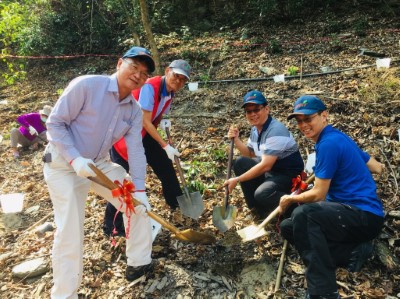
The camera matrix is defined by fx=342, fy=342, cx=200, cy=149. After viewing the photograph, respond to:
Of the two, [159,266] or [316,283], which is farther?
[159,266]

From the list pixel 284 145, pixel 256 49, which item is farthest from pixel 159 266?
pixel 256 49

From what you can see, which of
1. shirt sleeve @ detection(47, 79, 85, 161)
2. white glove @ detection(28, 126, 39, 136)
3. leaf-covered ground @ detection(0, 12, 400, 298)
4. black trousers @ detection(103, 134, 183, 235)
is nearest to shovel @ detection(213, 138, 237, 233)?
leaf-covered ground @ detection(0, 12, 400, 298)

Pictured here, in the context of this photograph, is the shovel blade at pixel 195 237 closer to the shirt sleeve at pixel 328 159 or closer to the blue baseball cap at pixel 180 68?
the shirt sleeve at pixel 328 159

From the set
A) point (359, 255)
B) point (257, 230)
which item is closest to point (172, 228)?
point (257, 230)

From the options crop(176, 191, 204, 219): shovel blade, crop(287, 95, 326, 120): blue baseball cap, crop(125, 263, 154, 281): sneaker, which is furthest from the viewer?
crop(176, 191, 204, 219): shovel blade

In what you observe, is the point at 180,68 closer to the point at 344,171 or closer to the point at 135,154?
the point at 135,154

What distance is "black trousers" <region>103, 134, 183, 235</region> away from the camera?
12.3 ft

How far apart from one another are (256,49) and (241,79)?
2.33 m

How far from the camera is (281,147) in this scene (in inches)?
138

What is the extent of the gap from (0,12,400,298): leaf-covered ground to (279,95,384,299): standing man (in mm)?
473

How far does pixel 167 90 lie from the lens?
12.3ft

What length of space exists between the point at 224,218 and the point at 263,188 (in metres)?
0.58

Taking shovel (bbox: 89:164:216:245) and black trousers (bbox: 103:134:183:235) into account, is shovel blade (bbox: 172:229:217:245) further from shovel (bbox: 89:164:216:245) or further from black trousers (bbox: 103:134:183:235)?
black trousers (bbox: 103:134:183:235)

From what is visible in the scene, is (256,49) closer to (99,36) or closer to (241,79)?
(241,79)
